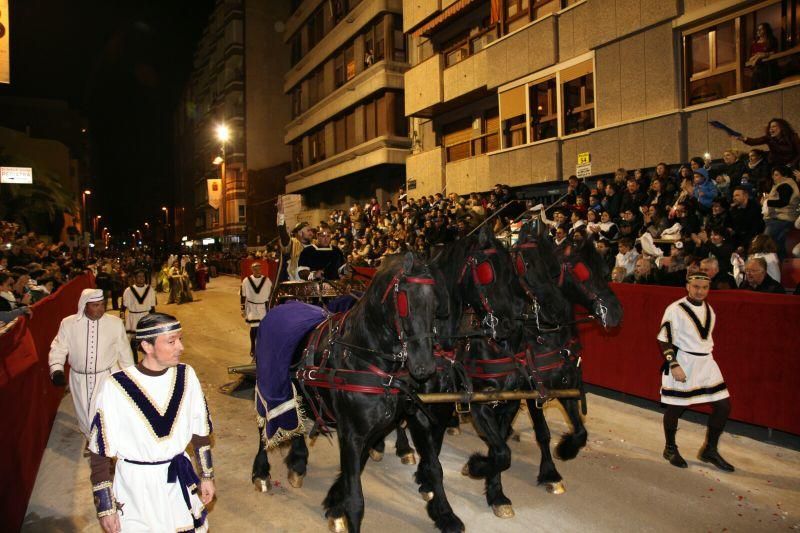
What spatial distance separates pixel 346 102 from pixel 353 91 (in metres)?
1.04

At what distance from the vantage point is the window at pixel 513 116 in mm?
18047

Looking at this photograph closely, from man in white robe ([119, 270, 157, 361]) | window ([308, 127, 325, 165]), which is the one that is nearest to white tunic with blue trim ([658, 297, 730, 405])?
man in white robe ([119, 270, 157, 361])

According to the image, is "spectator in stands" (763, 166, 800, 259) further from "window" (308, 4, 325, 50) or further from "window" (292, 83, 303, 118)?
"window" (292, 83, 303, 118)

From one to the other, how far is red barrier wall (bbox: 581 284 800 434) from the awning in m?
16.1

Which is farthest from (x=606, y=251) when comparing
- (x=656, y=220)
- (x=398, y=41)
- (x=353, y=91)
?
(x=353, y=91)

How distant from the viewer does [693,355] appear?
6082mm

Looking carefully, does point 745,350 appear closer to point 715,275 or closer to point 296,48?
point 715,275

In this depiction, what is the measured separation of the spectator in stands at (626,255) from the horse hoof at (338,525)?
303 inches

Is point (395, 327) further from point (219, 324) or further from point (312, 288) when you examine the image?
point (219, 324)

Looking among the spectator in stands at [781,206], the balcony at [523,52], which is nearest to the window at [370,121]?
the balcony at [523,52]

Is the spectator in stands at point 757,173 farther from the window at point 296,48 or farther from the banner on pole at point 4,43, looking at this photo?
the window at point 296,48

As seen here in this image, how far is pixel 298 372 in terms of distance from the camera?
202 inches

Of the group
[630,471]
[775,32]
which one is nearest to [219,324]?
[630,471]

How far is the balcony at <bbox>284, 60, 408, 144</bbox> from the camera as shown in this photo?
29.3m
